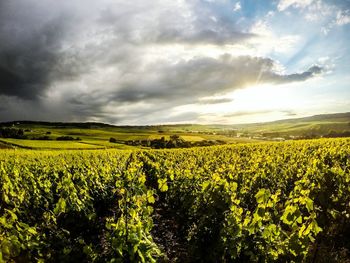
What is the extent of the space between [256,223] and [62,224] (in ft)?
17.6

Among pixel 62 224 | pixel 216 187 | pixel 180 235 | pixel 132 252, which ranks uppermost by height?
pixel 216 187

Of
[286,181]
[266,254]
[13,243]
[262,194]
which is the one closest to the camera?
[13,243]

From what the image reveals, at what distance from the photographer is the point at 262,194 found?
464cm

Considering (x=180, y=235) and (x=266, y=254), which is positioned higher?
(x=266, y=254)

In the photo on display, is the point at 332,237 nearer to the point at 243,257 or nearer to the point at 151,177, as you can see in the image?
the point at 243,257

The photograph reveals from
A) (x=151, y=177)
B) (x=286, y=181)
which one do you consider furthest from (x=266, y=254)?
(x=151, y=177)

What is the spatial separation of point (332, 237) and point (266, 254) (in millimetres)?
3997

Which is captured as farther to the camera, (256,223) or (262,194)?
(256,223)

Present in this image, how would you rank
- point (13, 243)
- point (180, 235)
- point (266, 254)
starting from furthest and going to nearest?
1. point (180, 235)
2. point (266, 254)
3. point (13, 243)

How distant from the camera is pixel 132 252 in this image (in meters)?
4.19

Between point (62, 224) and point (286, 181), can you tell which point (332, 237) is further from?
point (62, 224)

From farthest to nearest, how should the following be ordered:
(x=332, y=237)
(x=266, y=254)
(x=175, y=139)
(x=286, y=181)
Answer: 1. (x=175, y=139)
2. (x=286, y=181)
3. (x=332, y=237)
4. (x=266, y=254)

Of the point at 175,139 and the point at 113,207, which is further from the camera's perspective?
the point at 175,139

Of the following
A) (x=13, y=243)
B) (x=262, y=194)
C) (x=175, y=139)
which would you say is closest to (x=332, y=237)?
(x=262, y=194)
